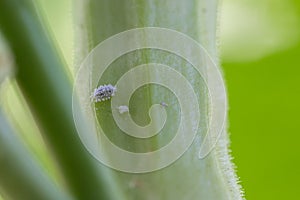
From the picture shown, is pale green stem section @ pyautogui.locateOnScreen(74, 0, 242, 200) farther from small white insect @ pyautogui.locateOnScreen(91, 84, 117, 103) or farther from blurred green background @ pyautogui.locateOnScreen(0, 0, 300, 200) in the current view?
blurred green background @ pyautogui.locateOnScreen(0, 0, 300, 200)

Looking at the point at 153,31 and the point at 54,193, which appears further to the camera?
the point at 153,31

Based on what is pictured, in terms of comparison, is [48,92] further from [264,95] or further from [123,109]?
[264,95]

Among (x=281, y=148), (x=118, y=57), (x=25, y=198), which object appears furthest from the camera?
(x=281, y=148)

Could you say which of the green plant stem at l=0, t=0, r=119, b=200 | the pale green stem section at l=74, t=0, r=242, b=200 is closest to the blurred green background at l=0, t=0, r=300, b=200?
the pale green stem section at l=74, t=0, r=242, b=200

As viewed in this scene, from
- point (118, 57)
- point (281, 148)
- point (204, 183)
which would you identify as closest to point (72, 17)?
point (118, 57)

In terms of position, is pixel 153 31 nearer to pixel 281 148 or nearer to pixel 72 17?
pixel 72 17
